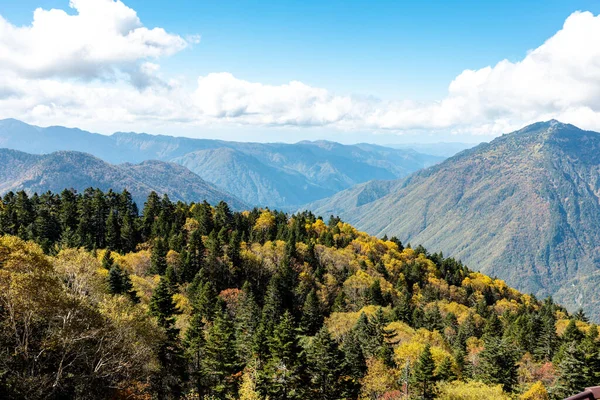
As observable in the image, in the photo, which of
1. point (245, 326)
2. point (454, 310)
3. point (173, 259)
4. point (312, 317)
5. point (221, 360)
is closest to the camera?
point (221, 360)

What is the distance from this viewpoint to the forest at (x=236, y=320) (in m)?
29.3

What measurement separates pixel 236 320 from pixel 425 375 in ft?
147

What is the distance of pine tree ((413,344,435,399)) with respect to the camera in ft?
187

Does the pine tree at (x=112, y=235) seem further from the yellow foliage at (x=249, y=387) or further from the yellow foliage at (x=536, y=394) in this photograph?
the yellow foliage at (x=536, y=394)

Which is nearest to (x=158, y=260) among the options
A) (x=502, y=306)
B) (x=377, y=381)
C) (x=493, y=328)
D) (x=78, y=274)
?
(x=78, y=274)

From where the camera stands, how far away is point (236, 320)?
87.4m

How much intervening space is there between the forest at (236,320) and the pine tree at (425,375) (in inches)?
8.1

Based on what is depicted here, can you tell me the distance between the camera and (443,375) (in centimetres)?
6191

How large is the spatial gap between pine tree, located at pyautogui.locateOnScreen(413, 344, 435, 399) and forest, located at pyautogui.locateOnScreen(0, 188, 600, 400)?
0.21 metres

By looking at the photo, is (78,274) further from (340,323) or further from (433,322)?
(433,322)

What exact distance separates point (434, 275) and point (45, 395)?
550 feet

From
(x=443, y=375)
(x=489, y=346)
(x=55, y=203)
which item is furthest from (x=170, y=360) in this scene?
(x=55, y=203)

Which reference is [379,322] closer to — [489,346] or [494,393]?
[489,346]

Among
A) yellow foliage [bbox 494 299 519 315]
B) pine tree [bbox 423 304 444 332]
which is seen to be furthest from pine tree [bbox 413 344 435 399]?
yellow foliage [bbox 494 299 519 315]
